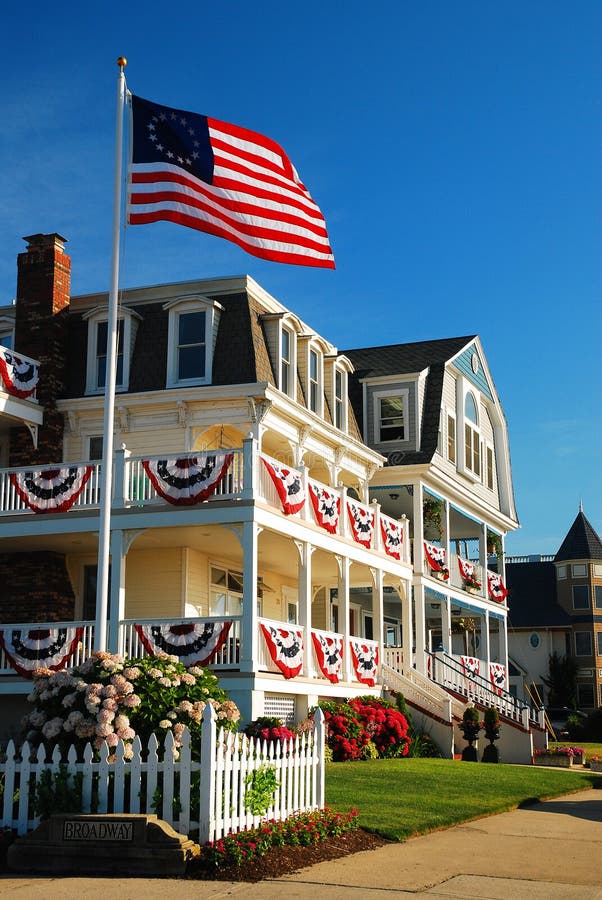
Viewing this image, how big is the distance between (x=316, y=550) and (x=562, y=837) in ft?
44.3

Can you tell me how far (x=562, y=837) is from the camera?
13.8 metres

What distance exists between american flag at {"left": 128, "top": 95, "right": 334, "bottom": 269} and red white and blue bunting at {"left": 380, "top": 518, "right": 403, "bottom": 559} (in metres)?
12.1

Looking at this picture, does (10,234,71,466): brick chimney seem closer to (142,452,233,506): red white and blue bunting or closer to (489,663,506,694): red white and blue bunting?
(142,452,233,506): red white and blue bunting

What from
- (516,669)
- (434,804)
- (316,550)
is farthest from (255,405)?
(516,669)

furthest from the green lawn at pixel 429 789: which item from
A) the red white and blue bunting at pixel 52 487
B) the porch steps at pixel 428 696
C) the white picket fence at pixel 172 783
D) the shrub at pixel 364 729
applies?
the red white and blue bunting at pixel 52 487

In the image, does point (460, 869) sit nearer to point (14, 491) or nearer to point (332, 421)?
point (14, 491)

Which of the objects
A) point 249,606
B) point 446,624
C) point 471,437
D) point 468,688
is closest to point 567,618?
→ point 471,437

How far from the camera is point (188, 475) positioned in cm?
2227

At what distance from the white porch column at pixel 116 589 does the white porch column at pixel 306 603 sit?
3907 millimetres

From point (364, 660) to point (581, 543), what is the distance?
155ft

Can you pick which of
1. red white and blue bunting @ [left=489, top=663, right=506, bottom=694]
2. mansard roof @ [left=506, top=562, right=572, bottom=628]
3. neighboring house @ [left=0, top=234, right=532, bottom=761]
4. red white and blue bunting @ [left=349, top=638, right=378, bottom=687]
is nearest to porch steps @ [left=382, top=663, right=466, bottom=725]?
neighboring house @ [left=0, top=234, right=532, bottom=761]

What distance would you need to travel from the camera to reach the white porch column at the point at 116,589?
2190 centimetres

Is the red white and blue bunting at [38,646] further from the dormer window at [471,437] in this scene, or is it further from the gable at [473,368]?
the gable at [473,368]

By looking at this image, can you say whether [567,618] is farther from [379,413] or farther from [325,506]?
[325,506]
